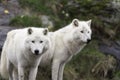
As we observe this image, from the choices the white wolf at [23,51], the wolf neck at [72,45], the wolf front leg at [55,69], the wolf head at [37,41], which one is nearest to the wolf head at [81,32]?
the wolf neck at [72,45]

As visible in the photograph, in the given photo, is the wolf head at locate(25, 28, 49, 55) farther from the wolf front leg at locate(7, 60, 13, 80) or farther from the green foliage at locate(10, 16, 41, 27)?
the green foliage at locate(10, 16, 41, 27)

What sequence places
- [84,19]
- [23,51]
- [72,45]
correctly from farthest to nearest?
1. [84,19]
2. [72,45]
3. [23,51]

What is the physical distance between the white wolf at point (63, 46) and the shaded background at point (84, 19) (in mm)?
1317

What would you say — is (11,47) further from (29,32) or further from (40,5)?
(40,5)

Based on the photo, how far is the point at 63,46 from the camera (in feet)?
37.2

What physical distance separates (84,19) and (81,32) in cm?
331

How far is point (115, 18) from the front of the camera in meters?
14.6

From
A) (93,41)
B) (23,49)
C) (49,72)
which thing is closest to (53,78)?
(49,72)

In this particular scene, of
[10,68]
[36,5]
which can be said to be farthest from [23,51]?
[36,5]

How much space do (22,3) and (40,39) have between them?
4998 mm

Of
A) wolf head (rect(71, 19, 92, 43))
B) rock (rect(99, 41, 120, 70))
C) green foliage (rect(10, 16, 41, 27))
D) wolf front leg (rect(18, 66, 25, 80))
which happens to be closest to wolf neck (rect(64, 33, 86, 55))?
wolf head (rect(71, 19, 92, 43))

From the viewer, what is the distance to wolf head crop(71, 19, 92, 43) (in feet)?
35.6

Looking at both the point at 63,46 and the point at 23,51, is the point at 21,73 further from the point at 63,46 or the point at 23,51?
the point at 63,46

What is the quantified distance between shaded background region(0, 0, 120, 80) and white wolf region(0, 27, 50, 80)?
1993 mm
